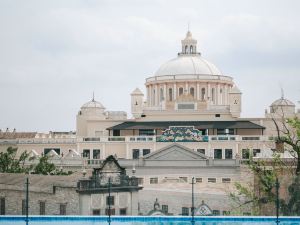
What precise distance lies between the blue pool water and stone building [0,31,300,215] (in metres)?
32.8

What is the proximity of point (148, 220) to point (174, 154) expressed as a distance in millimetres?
48956

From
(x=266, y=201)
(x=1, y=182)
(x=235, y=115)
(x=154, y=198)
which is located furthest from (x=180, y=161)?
(x=266, y=201)

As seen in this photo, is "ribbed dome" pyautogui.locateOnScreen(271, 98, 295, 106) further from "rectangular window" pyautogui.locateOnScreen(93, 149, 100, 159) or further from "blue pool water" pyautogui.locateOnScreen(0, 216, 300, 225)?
"blue pool water" pyautogui.locateOnScreen(0, 216, 300, 225)

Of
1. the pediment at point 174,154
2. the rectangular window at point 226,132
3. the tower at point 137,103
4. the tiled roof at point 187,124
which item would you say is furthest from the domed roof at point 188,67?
the pediment at point 174,154

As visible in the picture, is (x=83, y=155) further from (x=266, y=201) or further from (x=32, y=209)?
(x=266, y=201)

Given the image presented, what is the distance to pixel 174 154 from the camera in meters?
80.9

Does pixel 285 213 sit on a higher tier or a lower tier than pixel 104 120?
lower

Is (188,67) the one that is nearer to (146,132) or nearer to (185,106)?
(185,106)

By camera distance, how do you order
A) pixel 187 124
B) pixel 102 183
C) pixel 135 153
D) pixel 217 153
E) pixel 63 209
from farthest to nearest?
pixel 187 124 < pixel 135 153 < pixel 217 153 < pixel 102 183 < pixel 63 209

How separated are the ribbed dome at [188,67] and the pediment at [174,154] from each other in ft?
72.9

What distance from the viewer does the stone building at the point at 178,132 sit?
257 ft

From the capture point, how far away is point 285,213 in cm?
3812

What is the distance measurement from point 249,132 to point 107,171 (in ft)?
138

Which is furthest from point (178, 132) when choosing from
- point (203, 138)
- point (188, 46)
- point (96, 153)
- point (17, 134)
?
point (17, 134)
